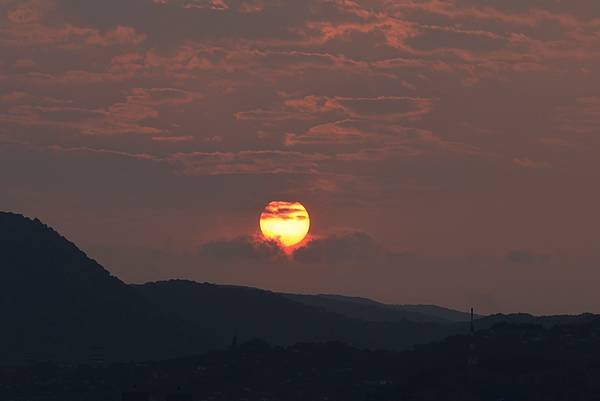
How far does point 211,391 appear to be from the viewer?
19438 centimetres

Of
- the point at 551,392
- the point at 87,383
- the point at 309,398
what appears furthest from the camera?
the point at 87,383

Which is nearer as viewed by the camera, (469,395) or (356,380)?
(469,395)

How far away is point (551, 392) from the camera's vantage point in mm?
169750

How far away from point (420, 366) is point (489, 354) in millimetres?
10286

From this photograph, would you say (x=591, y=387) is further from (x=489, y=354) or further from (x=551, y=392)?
(x=489, y=354)

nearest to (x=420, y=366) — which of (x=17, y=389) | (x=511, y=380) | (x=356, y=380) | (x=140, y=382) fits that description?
(x=356, y=380)

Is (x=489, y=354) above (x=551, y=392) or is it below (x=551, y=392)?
above

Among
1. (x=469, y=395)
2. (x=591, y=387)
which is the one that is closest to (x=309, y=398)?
(x=469, y=395)

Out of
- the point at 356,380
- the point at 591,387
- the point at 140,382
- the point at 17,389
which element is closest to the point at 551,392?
the point at 591,387

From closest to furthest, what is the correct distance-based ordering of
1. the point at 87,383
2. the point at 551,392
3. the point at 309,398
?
the point at 551,392 < the point at 309,398 < the point at 87,383

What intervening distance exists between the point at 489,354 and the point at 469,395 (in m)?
20.7

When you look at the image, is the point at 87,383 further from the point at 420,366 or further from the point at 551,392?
the point at 551,392

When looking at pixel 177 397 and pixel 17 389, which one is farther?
pixel 17 389

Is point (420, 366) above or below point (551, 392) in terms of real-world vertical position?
above
